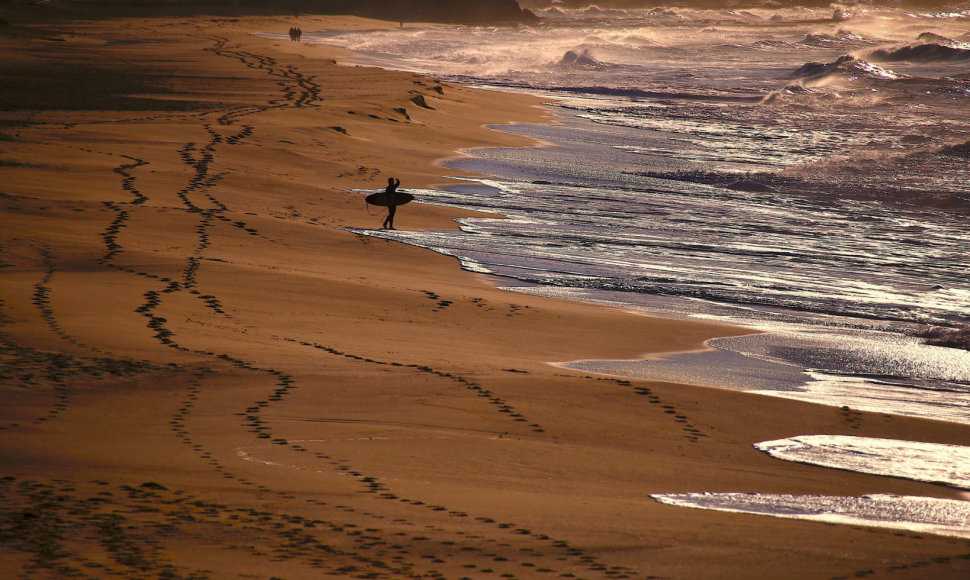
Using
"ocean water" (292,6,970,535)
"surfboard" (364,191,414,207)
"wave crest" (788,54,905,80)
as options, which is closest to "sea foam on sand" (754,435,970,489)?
"ocean water" (292,6,970,535)

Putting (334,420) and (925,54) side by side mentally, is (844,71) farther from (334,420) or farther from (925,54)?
(334,420)

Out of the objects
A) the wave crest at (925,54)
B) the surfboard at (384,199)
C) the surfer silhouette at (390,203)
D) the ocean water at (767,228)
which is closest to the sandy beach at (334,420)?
the surfer silhouette at (390,203)

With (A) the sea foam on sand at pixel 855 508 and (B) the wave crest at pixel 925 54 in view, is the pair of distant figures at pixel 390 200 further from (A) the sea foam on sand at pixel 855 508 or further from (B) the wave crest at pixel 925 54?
(B) the wave crest at pixel 925 54

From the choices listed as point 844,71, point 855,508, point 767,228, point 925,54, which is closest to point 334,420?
point 855,508

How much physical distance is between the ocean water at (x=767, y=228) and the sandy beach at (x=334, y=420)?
20.3 inches

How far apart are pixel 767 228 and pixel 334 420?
1122 cm

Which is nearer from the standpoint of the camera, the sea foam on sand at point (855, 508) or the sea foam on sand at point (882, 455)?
the sea foam on sand at point (855, 508)

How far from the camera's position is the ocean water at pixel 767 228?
8.87m

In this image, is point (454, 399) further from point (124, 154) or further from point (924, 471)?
point (124, 154)

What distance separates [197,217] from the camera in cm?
1277

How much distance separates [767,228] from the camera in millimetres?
16031

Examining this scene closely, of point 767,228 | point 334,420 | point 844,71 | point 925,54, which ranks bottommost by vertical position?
point 334,420

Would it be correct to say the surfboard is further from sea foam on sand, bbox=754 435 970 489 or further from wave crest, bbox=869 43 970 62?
wave crest, bbox=869 43 970 62

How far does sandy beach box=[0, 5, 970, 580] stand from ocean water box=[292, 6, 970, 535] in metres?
0.52
